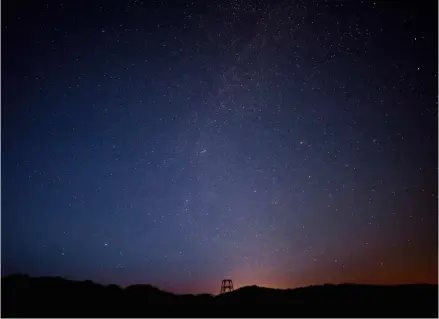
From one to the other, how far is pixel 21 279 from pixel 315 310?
65.2ft

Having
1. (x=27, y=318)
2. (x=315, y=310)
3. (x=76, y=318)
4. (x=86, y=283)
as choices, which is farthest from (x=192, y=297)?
(x=27, y=318)

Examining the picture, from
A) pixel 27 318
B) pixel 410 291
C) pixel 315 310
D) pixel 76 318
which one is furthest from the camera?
pixel 410 291

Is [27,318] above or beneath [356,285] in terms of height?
beneath

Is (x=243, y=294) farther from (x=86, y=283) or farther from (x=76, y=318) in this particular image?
(x=76, y=318)

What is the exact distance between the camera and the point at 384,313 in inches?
520

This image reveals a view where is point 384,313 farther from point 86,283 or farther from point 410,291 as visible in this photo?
point 86,283

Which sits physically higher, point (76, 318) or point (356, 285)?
point (356, 285)

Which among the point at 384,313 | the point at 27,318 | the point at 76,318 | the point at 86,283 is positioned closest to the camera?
the point at 27,318

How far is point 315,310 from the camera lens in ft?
49.9

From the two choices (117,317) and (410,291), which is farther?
(410,291)

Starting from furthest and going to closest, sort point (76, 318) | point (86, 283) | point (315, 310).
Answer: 1. point (86, 283)
2. point (315, 310)
3. point (76, 318)

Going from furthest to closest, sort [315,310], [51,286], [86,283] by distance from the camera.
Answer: [86,283] < [51,286] < [315,310]

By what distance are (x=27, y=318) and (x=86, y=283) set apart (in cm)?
1632

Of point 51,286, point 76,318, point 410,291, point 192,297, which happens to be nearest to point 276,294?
point 192,297
